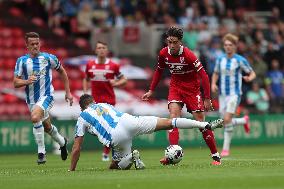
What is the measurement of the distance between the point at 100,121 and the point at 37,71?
3.98 metres

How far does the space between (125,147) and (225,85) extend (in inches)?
275

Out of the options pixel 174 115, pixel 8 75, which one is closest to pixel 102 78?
pixel 174 115

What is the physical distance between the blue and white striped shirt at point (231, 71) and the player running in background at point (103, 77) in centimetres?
234

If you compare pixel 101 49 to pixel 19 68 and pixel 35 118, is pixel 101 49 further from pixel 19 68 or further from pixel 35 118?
pixel 35 118

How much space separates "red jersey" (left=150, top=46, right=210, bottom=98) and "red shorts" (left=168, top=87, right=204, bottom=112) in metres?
0.06

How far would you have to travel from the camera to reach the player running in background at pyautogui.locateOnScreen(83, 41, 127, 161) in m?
20.6

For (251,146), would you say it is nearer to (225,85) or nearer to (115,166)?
(225,85)

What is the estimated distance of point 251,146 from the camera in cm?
2717

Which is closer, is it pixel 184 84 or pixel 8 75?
pixel 184 84

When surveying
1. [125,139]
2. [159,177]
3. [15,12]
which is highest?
[15,12]

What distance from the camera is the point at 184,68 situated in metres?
16.1

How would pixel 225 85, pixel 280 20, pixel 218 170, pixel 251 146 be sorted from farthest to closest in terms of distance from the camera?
pixel 280 20, pixel 251 146, pixel 225 85, pixel 218 170

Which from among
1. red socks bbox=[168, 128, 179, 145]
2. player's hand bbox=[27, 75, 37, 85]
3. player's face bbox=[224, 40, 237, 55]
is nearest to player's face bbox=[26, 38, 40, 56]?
player's hand bbox=[27, 75, 37, 85]

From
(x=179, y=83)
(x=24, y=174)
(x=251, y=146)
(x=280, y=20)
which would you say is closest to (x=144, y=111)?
(x=251, y=146)
